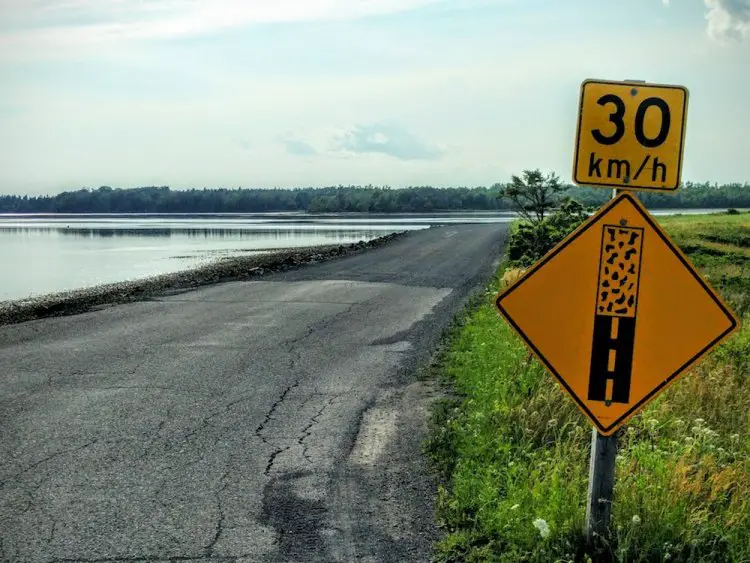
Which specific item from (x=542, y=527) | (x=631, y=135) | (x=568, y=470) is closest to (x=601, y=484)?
(x=542, y=527)

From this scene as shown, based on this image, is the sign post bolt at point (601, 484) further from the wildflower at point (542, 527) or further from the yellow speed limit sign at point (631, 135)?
the yellow speed limit sign at point (631, 135)

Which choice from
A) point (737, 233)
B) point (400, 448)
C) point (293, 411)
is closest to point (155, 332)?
point (293, 411)

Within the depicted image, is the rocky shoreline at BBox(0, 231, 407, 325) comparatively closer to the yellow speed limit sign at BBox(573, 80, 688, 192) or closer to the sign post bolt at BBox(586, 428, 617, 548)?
the sign post bolt at BBox(586, 428, 617, 548)

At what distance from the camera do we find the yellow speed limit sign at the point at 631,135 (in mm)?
4070

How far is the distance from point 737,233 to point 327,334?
3048 centimetres

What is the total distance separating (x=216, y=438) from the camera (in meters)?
6.83

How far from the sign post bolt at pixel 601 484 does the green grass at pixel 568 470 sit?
14cm

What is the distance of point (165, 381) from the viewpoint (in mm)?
9078

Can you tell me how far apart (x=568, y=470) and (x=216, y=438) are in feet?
10.0

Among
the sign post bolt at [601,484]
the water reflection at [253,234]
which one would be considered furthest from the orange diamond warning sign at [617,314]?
the water reflection at [253,234]

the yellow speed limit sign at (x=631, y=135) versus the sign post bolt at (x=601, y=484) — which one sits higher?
the yellow speed limit sign at (x=631, y=135)

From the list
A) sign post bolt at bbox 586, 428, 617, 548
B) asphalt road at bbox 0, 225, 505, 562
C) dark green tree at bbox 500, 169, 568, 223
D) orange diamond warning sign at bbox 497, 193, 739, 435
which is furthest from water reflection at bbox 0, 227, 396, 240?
sign post bolt at bbox 586, 428, 617, 548

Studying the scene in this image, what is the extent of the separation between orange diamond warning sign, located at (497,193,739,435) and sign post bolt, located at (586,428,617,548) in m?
0.09

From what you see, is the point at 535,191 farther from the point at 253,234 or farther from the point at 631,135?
the point at 253,234
